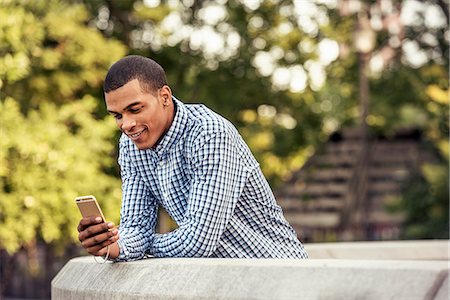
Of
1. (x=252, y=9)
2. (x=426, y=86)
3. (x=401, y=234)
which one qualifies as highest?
(x=252, y=9)

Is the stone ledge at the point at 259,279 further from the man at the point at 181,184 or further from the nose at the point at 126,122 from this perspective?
the nose at the point at 126,122

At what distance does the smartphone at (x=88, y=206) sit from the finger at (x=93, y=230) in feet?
0.13

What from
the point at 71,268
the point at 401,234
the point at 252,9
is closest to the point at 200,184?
the point at 71,268

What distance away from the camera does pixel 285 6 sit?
14.8 meters

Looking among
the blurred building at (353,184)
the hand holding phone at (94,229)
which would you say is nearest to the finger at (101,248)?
the hand holding phone at (94,229)

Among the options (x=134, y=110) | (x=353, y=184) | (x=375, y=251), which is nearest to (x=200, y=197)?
(x=134, y=110)

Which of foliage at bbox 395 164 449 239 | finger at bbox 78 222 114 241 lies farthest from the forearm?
foliage at bbox 395 164 449 239

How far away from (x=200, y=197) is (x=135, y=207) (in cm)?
45

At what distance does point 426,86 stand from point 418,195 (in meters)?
1.66

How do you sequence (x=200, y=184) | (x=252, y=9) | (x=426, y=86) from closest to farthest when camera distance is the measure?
(x=200, y=184)
(x=252, y=9)
(x=426, y=86)

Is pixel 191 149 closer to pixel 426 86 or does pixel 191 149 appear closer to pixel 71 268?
pixel 71 268

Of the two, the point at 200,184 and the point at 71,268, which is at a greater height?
the point at 200,184

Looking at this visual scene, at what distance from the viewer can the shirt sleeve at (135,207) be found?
4324mm

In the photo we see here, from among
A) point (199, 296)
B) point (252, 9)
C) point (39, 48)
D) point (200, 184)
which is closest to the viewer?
point (199, 296)
